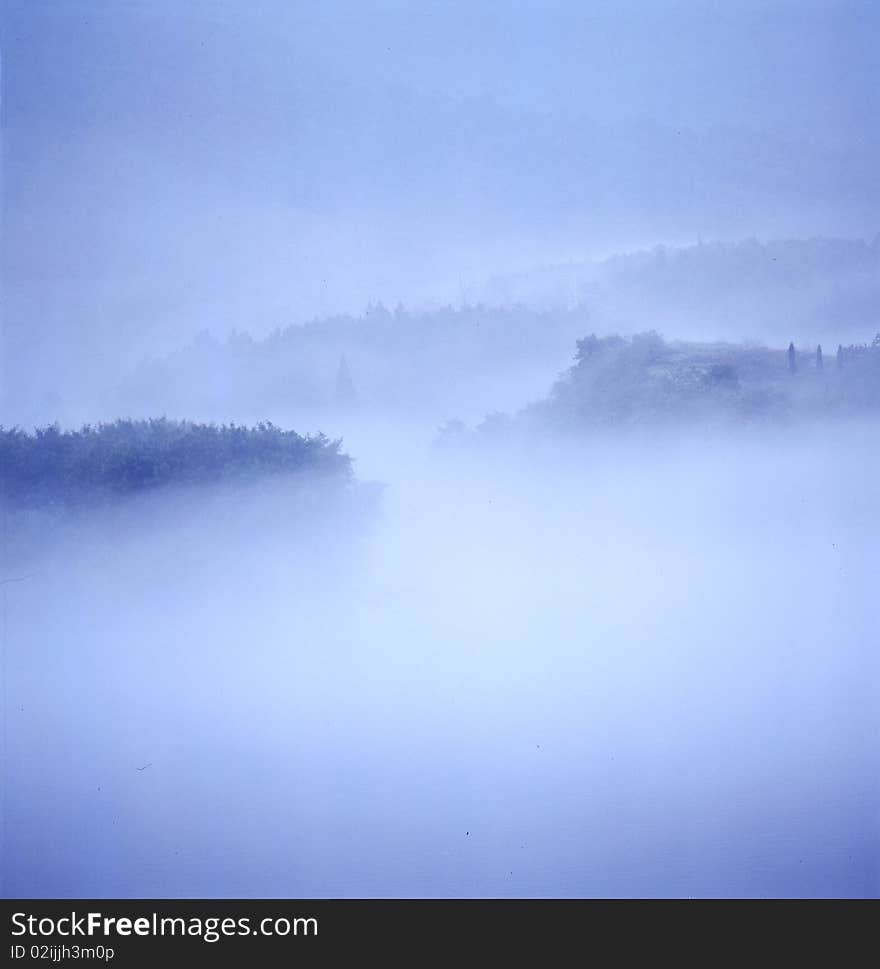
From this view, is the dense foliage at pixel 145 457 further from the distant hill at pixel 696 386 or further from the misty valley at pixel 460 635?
the distant hill at pixel 696 386

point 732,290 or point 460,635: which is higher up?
point 732,290

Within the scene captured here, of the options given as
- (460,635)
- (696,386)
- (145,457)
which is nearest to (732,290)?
(696,386)

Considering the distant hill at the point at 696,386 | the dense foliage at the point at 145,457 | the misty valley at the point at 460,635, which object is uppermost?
the distant hill at the point at 696,386

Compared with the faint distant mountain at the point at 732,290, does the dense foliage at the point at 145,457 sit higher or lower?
lower

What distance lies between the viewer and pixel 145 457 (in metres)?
2.70

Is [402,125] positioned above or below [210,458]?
above

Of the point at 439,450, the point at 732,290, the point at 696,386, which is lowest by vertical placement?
the point at 439,450

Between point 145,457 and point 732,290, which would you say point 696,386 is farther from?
point 145,457

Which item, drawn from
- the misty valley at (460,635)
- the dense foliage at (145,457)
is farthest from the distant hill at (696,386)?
the dense foliage at (145,457)

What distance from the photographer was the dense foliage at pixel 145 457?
268cm

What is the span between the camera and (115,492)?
2.70m

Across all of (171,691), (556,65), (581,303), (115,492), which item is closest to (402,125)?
(556,65)

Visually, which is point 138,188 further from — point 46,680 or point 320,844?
point 320,844
